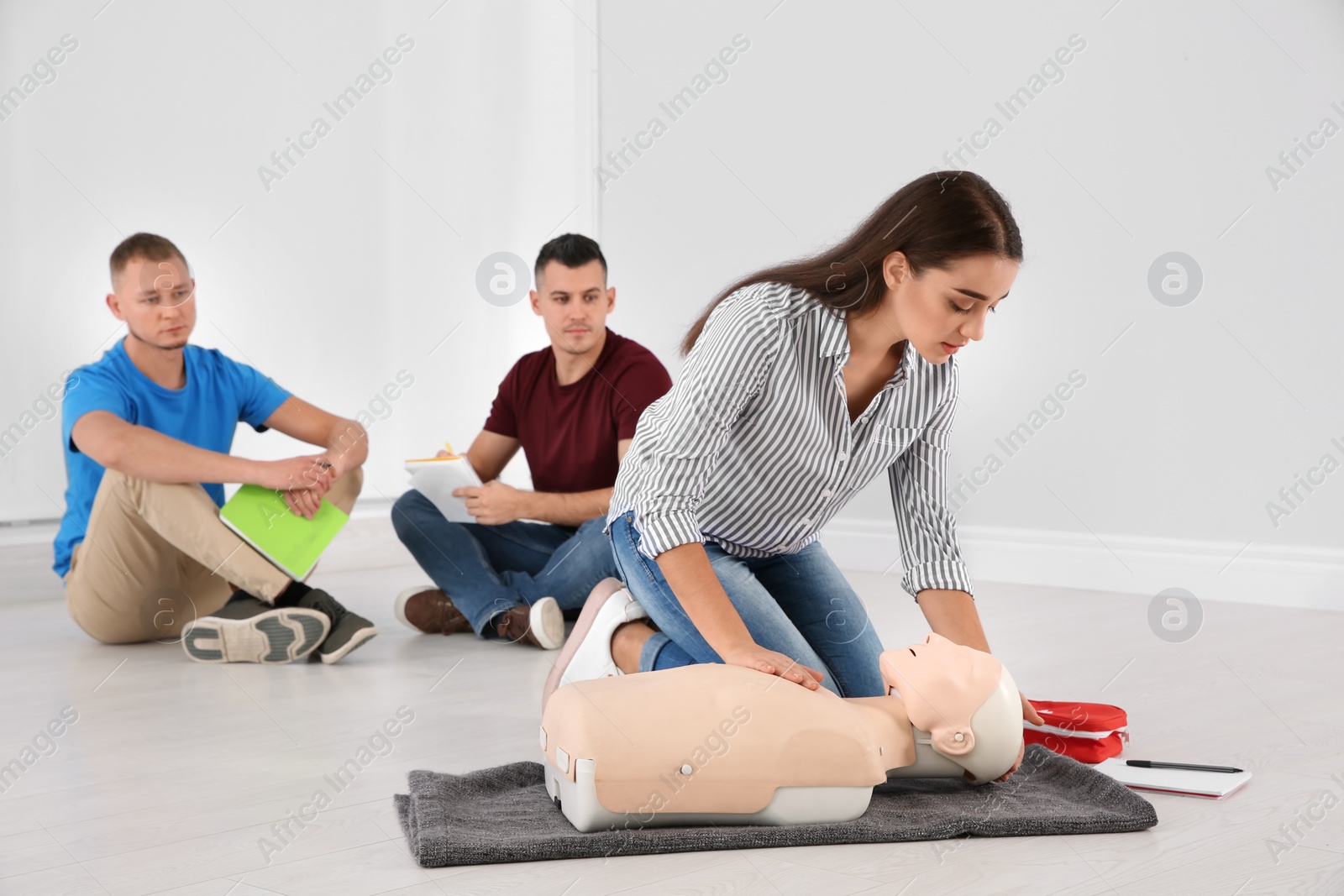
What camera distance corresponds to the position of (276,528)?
2.44 meters

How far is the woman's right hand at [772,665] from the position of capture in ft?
4.49

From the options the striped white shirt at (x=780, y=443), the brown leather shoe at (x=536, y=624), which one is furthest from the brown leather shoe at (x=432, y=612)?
the striped white shirt at (x=780, y=443)

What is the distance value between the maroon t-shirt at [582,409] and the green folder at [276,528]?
53 cm

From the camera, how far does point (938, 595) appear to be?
165 centimetres

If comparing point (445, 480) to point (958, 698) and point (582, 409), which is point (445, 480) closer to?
point (582, 409)

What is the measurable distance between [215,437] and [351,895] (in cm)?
175

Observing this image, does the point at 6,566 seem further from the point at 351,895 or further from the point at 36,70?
the point at 351,895

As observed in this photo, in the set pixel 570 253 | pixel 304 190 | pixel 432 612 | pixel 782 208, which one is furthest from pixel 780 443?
pixel 304 190

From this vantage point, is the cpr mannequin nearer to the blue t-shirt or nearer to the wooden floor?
the wooden floor

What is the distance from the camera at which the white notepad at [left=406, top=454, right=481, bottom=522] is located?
8.39ft

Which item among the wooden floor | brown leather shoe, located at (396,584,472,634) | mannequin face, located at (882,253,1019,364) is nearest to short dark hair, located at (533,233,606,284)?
brown leather shoe, located at (396,584,472,634)

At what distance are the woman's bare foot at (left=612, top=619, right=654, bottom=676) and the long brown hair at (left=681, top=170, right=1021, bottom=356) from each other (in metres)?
0.49

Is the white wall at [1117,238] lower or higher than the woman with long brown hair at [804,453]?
higher

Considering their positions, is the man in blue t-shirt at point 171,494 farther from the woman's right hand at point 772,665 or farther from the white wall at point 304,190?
the woman's right hand at point 772,665
